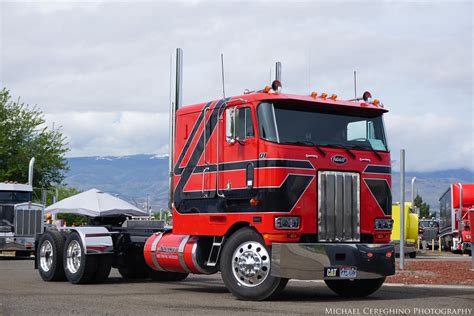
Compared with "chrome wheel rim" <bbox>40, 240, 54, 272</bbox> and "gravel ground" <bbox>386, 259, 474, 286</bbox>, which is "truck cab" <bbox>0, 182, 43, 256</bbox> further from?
"gravel ground" <bbox>386, 259, 474, 286</bbox>

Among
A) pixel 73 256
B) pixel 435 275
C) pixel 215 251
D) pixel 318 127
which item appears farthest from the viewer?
pixel 435 275

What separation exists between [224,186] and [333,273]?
Answer: 8.12ft

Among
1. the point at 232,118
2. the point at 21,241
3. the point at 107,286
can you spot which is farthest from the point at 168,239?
the point at 21,241

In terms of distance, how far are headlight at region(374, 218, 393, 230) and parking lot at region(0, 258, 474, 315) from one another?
1202mm

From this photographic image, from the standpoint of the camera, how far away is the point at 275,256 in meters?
13.4

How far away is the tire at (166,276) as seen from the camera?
19078 mm

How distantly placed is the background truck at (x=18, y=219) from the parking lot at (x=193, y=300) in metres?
14.7

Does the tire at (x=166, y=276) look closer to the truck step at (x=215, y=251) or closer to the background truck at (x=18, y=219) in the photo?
the truck step at (x=215, y=251)

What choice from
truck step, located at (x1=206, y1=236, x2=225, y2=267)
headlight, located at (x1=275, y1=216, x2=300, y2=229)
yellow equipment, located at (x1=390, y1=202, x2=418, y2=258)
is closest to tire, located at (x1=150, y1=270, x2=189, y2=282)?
truck step, located at (x1=206, y1=236, x2=225, y2=267)

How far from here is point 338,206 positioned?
1427 centimetres

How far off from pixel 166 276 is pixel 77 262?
2347mm

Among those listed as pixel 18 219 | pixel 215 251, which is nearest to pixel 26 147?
pixel 18 219

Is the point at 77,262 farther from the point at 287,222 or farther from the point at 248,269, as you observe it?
the point at 287,222

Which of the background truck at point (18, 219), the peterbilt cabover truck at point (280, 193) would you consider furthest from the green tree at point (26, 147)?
the peterbilt cabover truck at point (280, 193)
